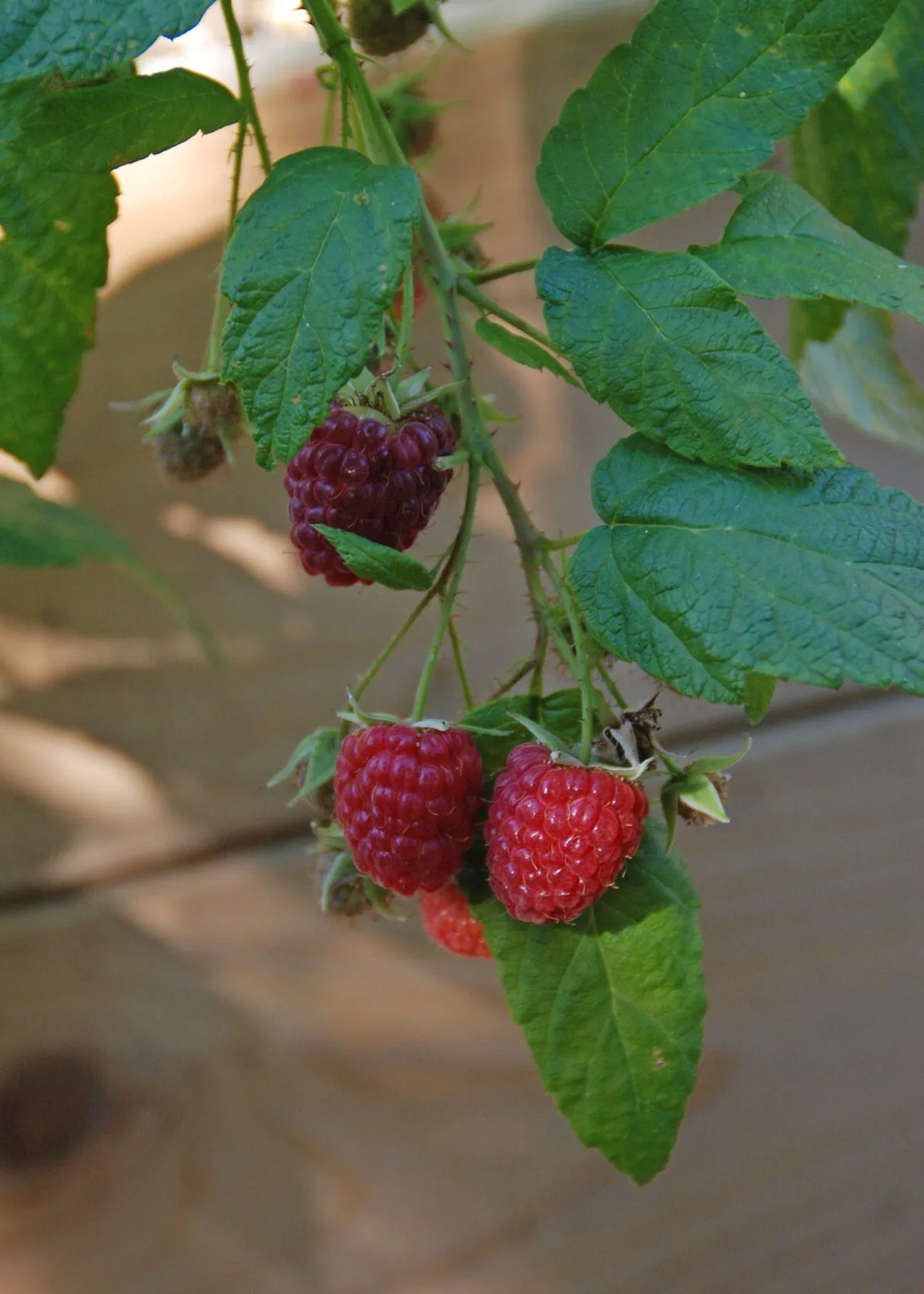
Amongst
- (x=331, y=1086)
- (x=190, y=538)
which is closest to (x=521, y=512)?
(x=190, y=538)

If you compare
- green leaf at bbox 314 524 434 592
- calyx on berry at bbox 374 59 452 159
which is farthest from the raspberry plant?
calyx on berry at bbox 374 59 452 159

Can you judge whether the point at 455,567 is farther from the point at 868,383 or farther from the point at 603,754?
the point at 868,383

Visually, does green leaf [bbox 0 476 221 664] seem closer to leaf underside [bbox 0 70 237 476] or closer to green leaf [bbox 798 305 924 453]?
leaf underside [bbox 0 70 237 476]

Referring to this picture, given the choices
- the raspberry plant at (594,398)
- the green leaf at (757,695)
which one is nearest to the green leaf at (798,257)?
the raspberry plant at (594,398)

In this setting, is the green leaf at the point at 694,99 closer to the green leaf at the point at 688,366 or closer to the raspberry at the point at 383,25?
the green leaf at the point at 688,366

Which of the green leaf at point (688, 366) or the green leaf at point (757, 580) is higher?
the green leaf at point (688, 366)

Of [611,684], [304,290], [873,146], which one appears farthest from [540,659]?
[873,146]
